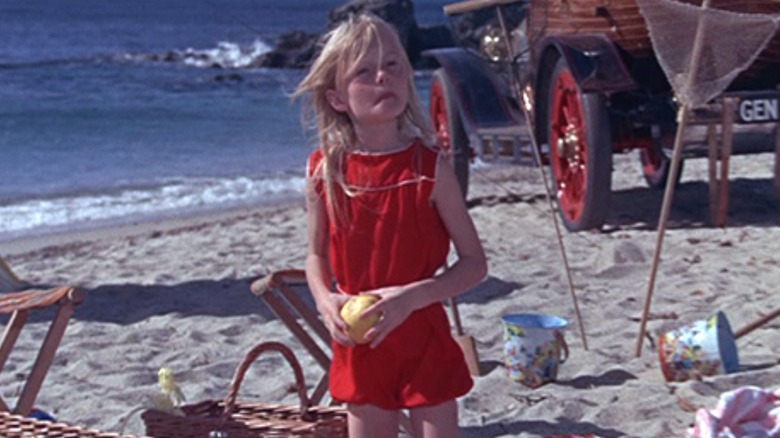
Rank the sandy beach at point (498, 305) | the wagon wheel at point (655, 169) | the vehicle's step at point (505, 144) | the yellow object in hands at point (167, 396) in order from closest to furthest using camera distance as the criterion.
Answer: the yellow object in hands at point (167, 396), the sandy beach at point (498, 305), the vehicle's step at point (505, 144), the wagon wheel at point (655, 169)

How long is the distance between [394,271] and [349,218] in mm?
156

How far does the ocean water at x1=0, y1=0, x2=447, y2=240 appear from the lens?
37.7ft

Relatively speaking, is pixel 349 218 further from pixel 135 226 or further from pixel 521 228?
pixel 135 226

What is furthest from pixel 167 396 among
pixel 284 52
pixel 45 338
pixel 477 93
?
pixel 284 52

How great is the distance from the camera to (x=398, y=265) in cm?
306

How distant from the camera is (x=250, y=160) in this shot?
48.4 feet

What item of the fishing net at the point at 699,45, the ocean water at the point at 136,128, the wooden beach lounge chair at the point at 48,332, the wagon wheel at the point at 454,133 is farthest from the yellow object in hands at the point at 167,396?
the wagon wheel at the point at 454,133

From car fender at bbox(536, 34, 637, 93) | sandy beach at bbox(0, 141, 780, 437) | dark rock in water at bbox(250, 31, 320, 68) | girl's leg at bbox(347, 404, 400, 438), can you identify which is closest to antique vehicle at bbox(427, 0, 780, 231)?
car fender at bbox(536, 34, 637, 93)

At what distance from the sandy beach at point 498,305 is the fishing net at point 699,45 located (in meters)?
0.99

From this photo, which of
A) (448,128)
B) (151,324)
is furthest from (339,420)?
(448,128)

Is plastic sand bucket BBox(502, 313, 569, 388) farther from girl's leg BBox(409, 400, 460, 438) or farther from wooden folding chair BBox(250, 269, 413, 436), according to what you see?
girl's leg BBox(409, 400, 460, 438)

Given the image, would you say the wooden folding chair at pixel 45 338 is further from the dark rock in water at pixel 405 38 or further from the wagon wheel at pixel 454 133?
the dark rock in water at pixel 405 38

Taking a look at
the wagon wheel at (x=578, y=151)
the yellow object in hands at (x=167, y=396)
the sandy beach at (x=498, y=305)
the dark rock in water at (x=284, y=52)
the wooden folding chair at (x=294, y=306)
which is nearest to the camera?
the yellow object in hands at (x=167, y=396)

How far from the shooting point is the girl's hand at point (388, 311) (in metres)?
2.96
